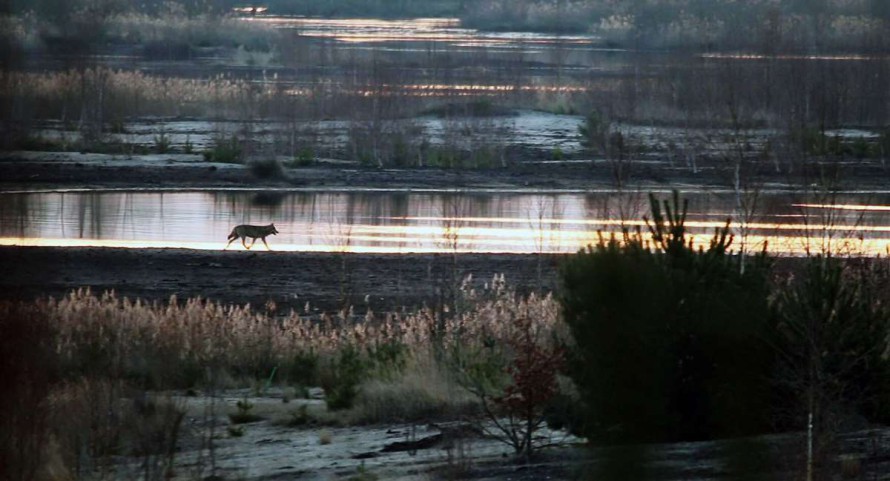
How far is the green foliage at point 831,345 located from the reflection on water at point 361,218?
740 centimetres

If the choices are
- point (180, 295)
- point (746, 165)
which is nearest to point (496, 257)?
Answer: point (180, 295)

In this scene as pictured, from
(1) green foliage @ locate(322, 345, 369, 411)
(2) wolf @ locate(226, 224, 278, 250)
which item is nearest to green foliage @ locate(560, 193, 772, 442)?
(1) green foliage @ locate(322, 345, 369, 411)

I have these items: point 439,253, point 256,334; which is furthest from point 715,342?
point 439,253

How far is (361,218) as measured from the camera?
88.6ft

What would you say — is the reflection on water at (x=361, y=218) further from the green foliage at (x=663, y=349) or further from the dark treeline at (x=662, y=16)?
the green foliage at (x=663, y=349)

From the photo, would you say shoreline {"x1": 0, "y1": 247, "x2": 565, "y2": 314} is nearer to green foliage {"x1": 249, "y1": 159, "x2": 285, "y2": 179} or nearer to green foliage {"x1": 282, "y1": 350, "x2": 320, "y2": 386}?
green foliage {"x1": 282, "y1": 350, "x2": 320, "y2": 386}

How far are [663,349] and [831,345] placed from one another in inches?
136

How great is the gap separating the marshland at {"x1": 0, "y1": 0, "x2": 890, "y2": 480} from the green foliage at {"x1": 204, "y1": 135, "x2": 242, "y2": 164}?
16cm

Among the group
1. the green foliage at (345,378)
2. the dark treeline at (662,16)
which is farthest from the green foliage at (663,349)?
the dark treeline at (662,16)

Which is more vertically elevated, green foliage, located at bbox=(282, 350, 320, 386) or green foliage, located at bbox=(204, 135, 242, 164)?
green foliage, located at bbox=(204, 135, 242, 164)

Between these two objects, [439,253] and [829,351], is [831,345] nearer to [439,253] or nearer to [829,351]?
[829,351]

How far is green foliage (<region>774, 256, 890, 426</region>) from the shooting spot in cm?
755

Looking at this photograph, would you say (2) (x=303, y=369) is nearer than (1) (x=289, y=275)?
Yes

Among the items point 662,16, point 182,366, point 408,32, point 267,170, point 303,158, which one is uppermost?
point 662,16
